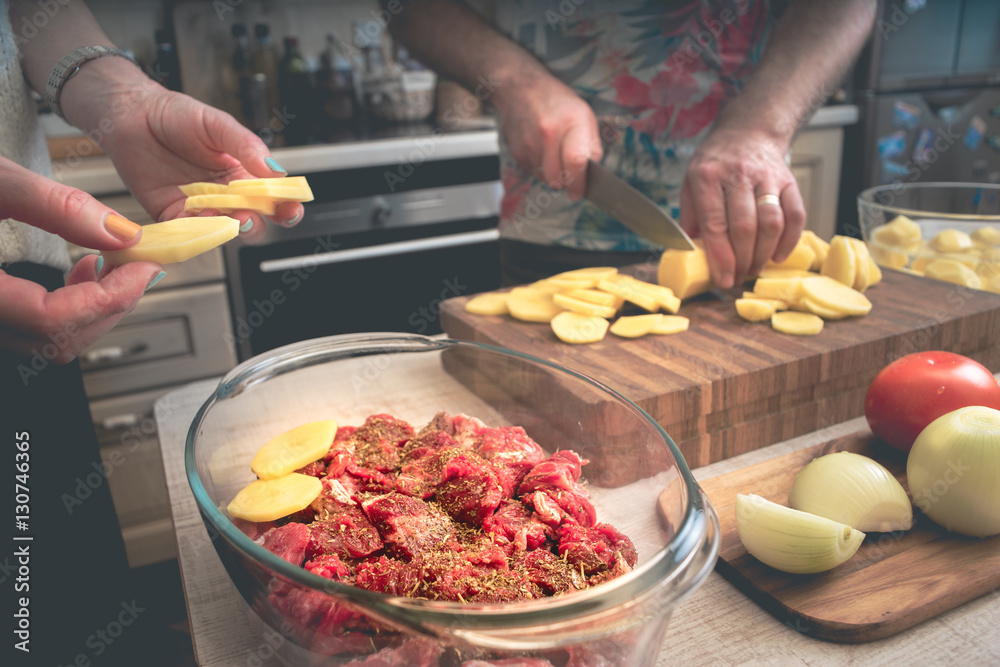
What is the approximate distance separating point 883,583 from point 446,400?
0.58 metres

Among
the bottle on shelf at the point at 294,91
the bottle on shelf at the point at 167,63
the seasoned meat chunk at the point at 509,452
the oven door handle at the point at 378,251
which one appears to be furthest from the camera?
the bottle on shelf at the point at 294,91

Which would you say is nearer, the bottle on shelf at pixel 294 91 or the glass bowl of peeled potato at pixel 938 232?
the glass bowl of peeled potato at pixel 938 232

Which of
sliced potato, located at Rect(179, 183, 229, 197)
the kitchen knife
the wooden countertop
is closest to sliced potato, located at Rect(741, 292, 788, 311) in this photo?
the kitchen knife

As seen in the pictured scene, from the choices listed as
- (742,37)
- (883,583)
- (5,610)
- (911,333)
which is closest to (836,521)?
(883,583)

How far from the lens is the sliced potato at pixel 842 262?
3.91ft

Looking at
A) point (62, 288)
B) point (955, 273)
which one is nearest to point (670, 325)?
point (955, 273)

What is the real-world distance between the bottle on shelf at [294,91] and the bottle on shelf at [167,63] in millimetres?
365

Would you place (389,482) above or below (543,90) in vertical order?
below

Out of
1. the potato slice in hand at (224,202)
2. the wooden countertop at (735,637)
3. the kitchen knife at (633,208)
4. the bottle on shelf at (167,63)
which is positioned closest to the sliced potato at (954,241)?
the kitchen knife at (633,208)

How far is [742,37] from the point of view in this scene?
4.79ft

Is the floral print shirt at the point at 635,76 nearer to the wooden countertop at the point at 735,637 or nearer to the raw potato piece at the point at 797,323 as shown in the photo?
the raw potato piece at the point at 797,323

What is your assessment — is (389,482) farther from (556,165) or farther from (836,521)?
(556,165)

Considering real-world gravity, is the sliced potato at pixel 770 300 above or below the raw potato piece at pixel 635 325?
above

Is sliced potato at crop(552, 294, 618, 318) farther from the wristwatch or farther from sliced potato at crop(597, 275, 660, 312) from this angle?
the wristwatch
